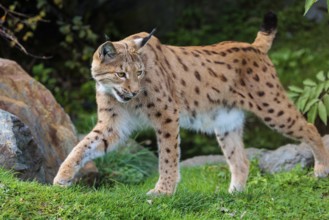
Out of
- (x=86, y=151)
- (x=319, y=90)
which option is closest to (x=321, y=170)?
(x=319, y=90)

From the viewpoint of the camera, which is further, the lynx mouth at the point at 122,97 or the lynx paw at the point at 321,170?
the lynx paw at the point at 321,170

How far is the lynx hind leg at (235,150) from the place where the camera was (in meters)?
9.14

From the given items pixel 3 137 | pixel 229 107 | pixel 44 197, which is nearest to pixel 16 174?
pixel 3 137

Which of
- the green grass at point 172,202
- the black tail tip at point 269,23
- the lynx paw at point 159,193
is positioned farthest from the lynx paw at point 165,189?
the black tail tip at point 269,23

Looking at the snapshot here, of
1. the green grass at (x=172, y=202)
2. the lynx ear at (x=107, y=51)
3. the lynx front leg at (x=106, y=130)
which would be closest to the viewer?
the green grass at (x=172, y=202)

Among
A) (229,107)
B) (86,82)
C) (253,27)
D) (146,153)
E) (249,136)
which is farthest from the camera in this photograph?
(253,27)

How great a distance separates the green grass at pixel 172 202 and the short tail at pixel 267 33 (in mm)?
1612

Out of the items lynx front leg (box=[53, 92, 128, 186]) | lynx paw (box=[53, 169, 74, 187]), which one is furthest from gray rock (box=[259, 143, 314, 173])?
lynx paw (box=[53, 169, 74, 187])

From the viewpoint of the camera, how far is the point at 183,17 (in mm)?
16359

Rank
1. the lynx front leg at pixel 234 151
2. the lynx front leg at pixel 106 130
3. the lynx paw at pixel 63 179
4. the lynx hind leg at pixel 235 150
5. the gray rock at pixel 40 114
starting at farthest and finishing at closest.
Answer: the lynx front leg at pixel 234 151 < the lynx hind leg at pixel 235 150 < the gray rock at pixel 40 114 < the lynx front leg at pixel 106 130 < the lynx paw at pixel 63 179

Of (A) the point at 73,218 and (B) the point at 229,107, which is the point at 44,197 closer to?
(A) the point at 73,218

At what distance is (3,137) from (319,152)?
12.7 feet

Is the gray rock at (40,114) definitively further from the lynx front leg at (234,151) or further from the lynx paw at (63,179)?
the lynx front leg at (234,151)

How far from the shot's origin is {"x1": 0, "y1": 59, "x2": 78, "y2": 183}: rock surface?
8789 millimetres
